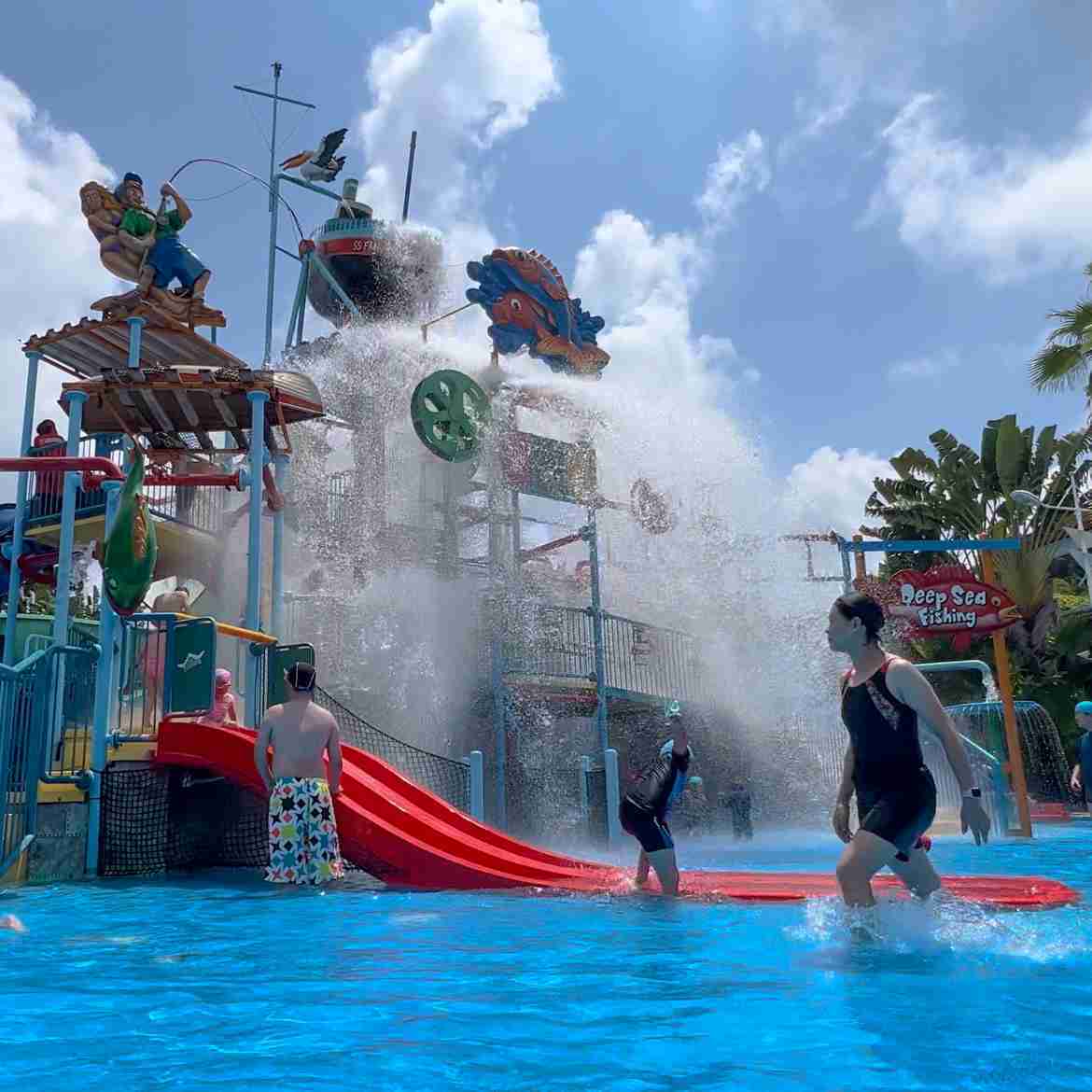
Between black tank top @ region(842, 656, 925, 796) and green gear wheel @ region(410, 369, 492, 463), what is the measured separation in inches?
561

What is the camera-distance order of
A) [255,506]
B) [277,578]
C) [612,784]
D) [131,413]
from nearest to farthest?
[255,506] < [131,413] < [277,578] < [612,784]

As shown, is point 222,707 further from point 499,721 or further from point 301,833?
point 499,721

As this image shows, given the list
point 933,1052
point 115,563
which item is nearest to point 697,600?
point 115,563

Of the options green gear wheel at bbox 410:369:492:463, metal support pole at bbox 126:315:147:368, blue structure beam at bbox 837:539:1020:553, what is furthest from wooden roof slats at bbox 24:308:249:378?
blue structure beam at bbox 837:539:1020:553

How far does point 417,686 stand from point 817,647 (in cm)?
806

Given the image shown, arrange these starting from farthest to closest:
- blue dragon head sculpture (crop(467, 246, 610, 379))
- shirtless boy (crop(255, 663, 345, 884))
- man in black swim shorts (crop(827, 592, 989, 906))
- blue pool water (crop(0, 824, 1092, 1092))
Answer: blue dragon head sculpture (crop(467, 246, 610, 379)) → shirtless boy (crop(255, 663, 345, 884)) → man in black swim shorts (crop(827, 592, 989, 906)) → blue pool water (crop(0, 824, 1092, 1092))

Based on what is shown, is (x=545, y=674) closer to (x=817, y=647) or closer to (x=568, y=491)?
(x=568, y=491)

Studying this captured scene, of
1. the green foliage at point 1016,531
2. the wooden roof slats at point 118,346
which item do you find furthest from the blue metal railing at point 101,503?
the green foliage at point 1016,531

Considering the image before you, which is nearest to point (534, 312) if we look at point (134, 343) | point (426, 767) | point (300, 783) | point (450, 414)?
point (450, 414)

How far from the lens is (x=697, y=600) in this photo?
66.9 feet

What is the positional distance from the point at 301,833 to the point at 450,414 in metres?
12.3

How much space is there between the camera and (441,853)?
8.09 metres

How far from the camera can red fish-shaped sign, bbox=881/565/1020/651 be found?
16.5 m

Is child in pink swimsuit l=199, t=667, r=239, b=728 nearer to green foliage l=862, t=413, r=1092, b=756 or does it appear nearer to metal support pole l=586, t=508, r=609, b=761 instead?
metal support pole l=586, t=508, r=609, b=761
